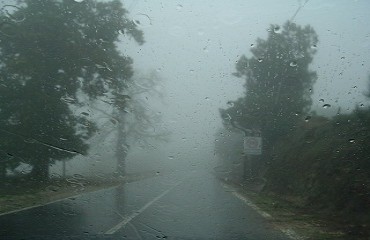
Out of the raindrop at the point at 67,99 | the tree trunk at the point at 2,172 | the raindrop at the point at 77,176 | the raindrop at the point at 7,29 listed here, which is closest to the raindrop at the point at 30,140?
the tree trunk at the point at 2,172

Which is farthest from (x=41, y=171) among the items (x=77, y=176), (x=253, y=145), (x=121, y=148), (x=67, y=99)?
(x=253, y=145)

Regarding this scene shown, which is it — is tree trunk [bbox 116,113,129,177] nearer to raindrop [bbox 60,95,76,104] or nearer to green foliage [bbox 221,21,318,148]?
raindrop [bbox 60,95,76,104]

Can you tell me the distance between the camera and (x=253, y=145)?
15.8 metres

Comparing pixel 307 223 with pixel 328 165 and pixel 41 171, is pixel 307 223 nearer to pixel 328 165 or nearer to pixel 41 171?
pixel 328 165

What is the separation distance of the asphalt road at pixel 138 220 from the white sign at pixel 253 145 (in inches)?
119

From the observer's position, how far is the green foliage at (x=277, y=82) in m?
13.9

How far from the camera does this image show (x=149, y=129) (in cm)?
1516

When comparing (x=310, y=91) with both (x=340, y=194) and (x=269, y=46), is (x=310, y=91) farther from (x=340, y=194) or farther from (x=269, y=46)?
(x=340, y=194)

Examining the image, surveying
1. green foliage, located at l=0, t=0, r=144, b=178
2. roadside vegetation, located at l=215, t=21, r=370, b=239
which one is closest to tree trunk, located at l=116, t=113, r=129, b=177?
green foliage, located at l=0, t=0, r=144, b=178

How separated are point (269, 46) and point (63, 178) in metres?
8.26

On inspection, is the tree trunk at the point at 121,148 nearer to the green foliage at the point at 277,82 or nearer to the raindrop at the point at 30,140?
the raindrop at the point at 30,140

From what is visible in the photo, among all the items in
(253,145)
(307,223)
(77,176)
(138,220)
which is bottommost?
(307,223)

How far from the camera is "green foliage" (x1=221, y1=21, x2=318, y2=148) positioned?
13.9 m

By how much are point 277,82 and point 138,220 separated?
406 inches
